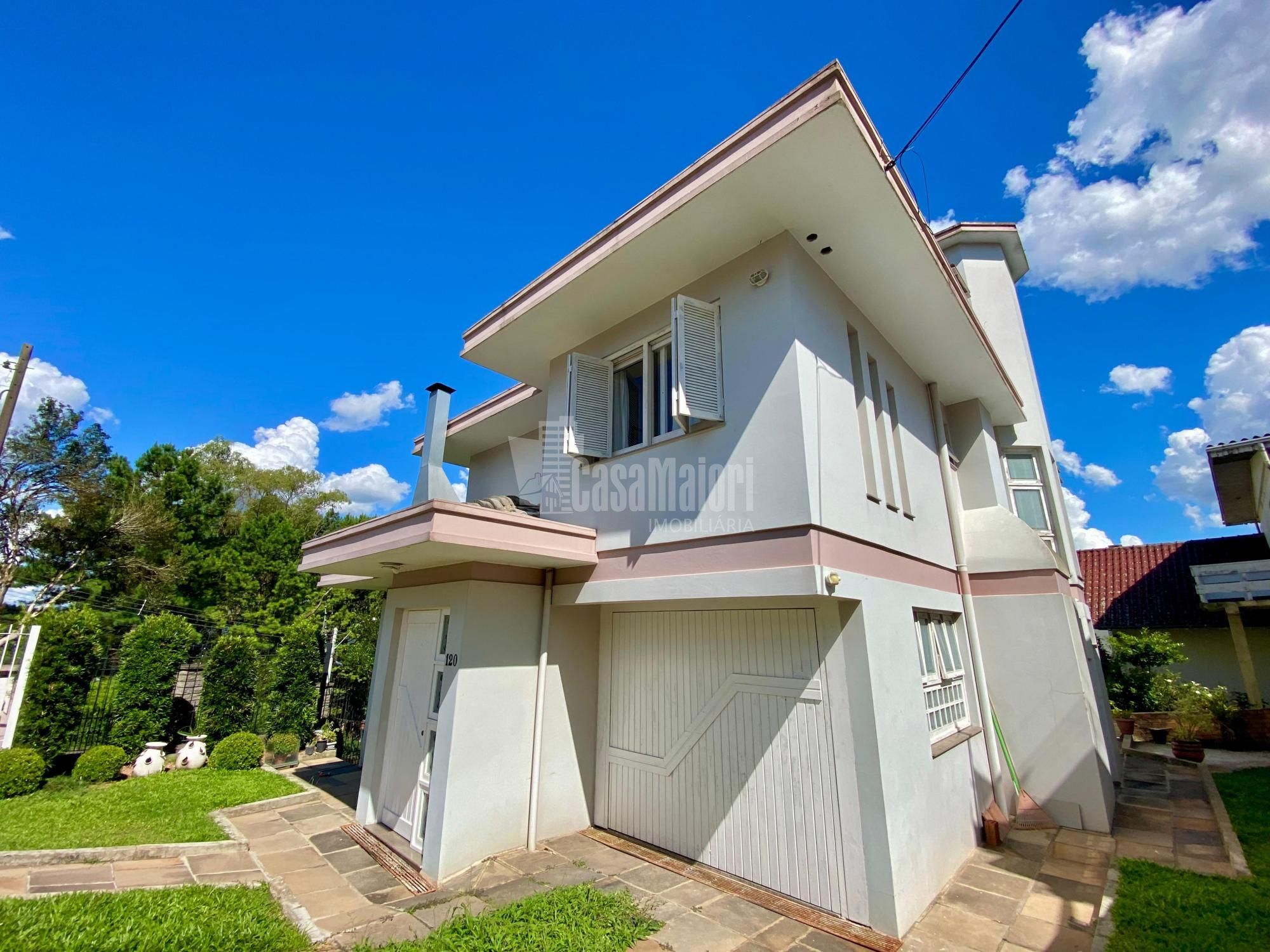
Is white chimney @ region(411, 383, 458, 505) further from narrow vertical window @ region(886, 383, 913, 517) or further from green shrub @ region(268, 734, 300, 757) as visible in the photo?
green shrub @ region(268, 734, 300, 757)

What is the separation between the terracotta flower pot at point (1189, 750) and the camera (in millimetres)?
9773

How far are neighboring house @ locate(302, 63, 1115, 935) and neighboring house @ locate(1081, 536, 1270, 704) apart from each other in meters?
8.73

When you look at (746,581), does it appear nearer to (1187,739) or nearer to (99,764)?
(99,764)

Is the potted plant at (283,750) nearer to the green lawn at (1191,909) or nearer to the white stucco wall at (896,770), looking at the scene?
the white stucco wall at (896,770)

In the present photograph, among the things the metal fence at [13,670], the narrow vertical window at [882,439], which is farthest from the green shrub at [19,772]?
the narrow vertical window at [882,439]

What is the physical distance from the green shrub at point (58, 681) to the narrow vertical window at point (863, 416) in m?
12.6

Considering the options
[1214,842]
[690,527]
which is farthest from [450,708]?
[1214,842]

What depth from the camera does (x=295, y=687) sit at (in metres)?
10.4

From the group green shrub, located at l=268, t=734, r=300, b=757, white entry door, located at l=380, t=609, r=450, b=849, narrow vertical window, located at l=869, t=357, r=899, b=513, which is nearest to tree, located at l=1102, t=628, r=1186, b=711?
narrow vertical window, located at l=869, t=357, r=899, b=513

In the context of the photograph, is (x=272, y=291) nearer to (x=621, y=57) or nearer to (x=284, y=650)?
(x=284, y=650)

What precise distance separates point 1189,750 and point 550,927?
42.8 feet

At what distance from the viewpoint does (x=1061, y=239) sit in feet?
28.0

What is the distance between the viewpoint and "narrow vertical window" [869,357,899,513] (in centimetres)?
582

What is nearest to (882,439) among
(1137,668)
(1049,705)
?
(1049,705)
